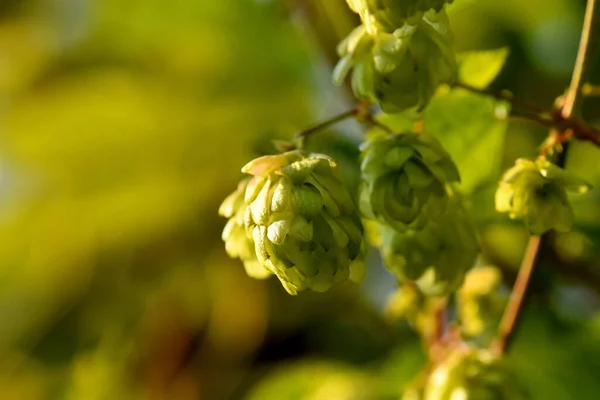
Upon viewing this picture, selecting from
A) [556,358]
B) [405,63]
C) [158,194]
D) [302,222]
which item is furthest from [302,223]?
[158,194]

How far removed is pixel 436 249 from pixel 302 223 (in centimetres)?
14

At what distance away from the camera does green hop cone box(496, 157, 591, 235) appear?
50 cm

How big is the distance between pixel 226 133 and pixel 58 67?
1.25ft

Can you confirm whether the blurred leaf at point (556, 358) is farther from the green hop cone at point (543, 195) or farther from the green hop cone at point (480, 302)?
the green hop cone at point (543, 195)

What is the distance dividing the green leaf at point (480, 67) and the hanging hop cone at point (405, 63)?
16 centimetres

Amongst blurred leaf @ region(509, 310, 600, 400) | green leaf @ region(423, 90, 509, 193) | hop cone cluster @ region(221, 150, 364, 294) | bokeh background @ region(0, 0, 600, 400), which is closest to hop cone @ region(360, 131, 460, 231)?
hop cone cluster @ region(221, 150, 364, 294)

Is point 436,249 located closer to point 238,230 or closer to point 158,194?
point 238,230

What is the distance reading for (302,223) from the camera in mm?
442

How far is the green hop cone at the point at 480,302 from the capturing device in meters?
0.73

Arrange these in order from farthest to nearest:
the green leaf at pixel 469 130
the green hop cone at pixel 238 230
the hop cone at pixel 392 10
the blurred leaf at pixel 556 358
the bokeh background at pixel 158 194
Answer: the bokeh background at pixel 158 194, the blurred leaf at pixel 556 358, the green leaf at pixel 469 130, the green hop cone at pixel 238 230, the hop cone at pixel 392 10

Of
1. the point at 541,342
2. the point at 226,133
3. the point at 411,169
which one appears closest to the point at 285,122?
the point at 226,133

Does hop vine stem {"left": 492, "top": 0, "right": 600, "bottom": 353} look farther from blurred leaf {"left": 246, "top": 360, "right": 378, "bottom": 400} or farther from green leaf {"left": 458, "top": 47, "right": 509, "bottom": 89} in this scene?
blurred leaf {"left": 246, "top": 360, "right": 378, "bottom": 400}

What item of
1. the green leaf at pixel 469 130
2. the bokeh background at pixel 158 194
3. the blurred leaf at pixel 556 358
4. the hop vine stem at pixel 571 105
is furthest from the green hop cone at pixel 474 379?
the bokeh background at pixel 158 194

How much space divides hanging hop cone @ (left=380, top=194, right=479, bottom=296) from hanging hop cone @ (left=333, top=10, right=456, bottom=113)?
0.30ft
